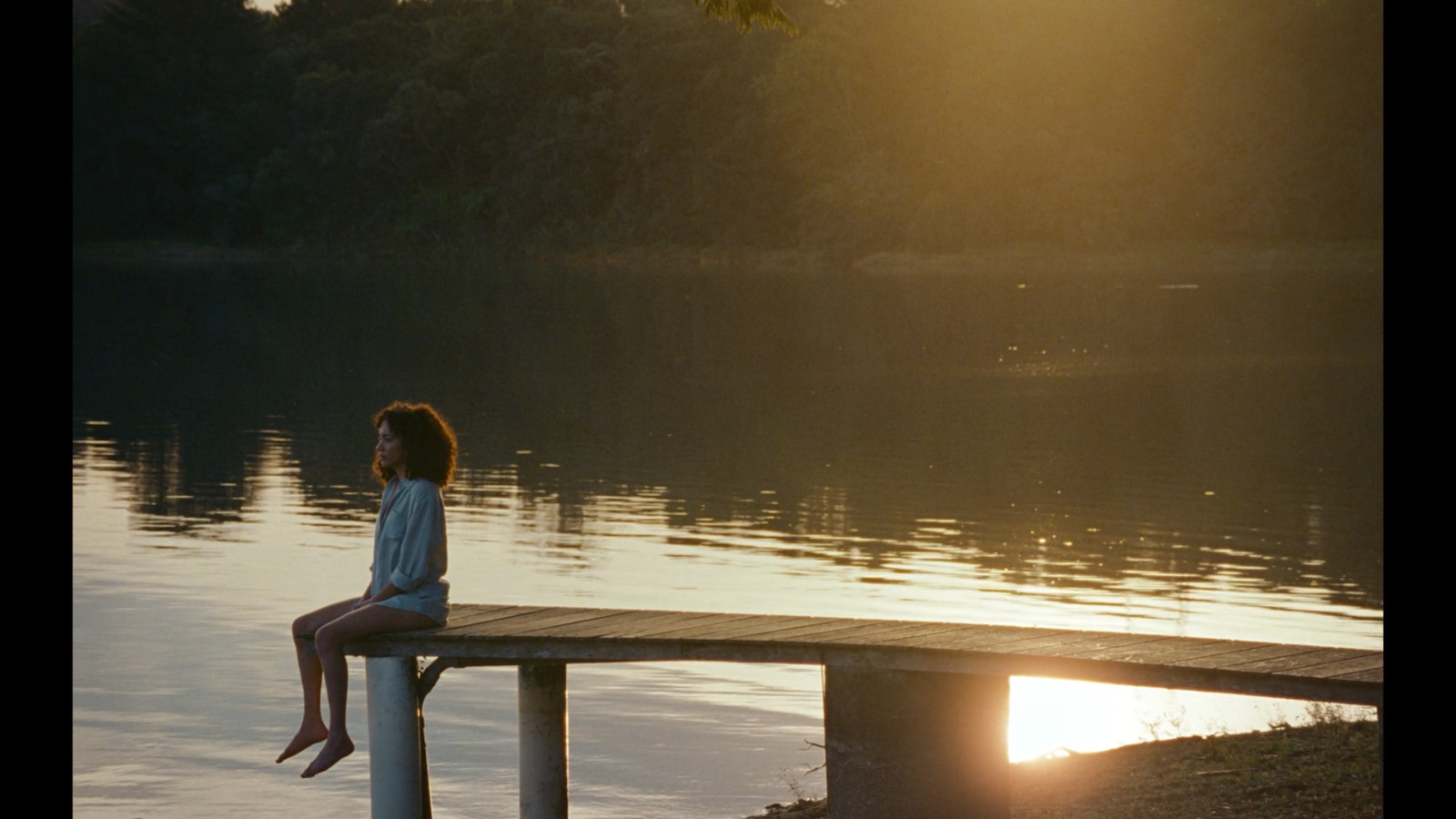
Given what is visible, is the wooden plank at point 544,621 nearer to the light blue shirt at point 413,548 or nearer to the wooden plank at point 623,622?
the wooden plank at point 623,622

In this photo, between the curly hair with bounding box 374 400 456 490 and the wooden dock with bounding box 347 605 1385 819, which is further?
the curly hair with bounding box 374 400 456 490

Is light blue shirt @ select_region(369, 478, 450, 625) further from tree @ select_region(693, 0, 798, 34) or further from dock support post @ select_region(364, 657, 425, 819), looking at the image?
tree @ select_region(693, 0, 798, 34)

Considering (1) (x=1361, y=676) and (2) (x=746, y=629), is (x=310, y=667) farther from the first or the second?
(1) (x=1361, y=676)

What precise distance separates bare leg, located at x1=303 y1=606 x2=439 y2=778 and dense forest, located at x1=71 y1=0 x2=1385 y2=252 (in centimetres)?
6168

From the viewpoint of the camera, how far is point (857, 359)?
1412 inches

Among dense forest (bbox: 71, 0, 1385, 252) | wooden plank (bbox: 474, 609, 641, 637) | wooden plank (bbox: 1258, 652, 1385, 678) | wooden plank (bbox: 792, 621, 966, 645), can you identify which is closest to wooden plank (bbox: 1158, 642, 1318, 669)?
wooden plank (bbox: 1258, 652, 1385, 678)

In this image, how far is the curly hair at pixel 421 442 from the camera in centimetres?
653

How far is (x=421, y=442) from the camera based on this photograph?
21.4ft

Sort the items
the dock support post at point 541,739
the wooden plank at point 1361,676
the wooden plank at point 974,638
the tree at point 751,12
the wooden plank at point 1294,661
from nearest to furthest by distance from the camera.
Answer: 1. the wooden plank at point 1361,676
2. the wooden plank at point 1294,661
3. the wooden plank at point 974,638
4. the dock support post at point 541,739
5. the tree at point 751,12

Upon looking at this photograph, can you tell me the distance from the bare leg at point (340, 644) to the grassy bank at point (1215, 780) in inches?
75.2

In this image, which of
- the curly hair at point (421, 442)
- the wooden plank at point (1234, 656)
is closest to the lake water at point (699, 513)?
the curly hair at point (421, 442)

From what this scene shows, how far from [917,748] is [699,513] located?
11.4 metres

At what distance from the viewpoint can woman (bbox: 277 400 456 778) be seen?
21.2 ft

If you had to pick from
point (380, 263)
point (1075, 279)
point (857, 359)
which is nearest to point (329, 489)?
point (857, 359)
